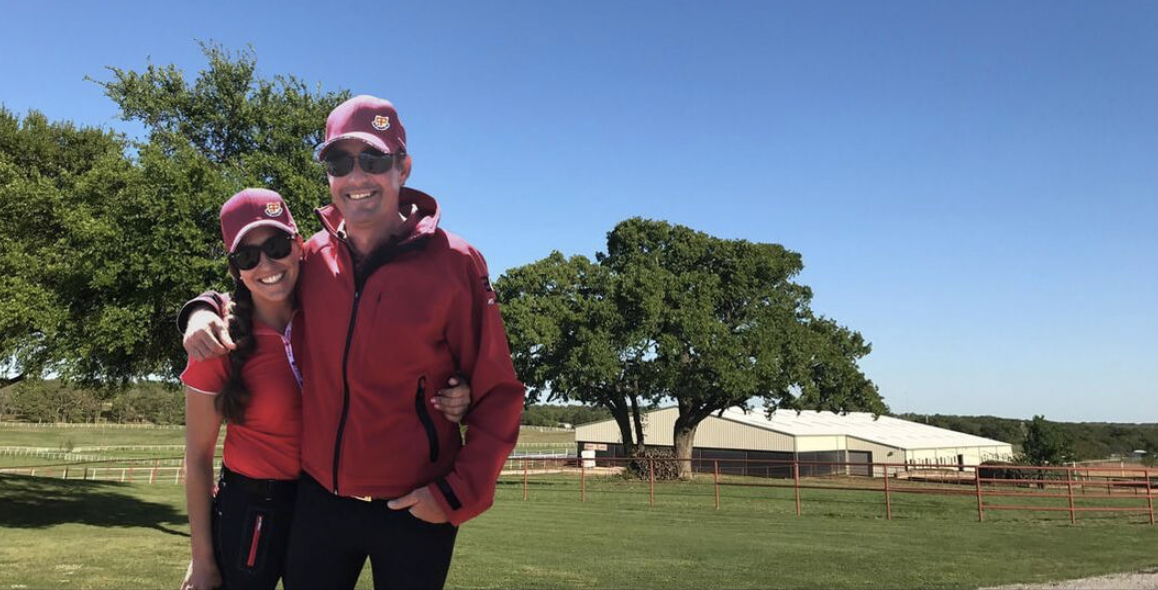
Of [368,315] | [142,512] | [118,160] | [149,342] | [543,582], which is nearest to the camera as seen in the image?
[368,315]

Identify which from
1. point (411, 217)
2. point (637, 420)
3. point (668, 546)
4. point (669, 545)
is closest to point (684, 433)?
point (637, 420)

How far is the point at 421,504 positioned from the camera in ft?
5.60

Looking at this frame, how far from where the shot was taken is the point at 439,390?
5.88 feet

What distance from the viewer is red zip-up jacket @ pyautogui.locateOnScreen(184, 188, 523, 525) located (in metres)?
1.74

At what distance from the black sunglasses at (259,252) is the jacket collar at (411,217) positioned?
0.12 meters

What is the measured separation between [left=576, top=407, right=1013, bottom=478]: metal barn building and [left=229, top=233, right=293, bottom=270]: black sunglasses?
38895 millimetres

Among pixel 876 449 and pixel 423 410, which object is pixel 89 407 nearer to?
pixel 876 449

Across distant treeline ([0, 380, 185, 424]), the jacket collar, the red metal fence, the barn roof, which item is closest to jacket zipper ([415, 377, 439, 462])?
the jacket collar

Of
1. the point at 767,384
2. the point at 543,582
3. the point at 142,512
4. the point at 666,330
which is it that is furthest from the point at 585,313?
the point at 543,582

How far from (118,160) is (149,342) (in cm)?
339

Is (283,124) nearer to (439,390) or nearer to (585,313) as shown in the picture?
(439,390)

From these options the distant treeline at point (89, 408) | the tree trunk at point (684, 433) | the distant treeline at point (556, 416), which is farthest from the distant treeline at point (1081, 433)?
the distant treeline at point (89, 408)

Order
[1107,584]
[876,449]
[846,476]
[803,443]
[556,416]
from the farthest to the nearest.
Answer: [556,416], [876,449], [803,443], [846,476], [1107,584]

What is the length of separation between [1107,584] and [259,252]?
409 inches
